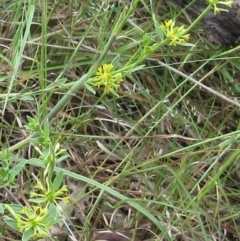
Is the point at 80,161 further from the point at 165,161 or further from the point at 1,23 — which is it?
the point at 1,23

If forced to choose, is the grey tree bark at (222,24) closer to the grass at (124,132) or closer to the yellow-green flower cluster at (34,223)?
the grass at (124,132)

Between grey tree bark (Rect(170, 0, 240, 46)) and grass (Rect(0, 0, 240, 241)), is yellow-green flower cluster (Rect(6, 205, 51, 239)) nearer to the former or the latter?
grass (Rect(0, 0, 240, 241))

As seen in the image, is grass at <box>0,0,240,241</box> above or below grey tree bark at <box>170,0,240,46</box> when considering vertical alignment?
below

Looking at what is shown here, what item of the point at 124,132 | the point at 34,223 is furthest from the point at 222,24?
the point at 34,223

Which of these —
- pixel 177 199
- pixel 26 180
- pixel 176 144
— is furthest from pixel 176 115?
pixel 26 180

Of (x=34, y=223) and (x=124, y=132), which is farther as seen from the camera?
(x=124, y=132)

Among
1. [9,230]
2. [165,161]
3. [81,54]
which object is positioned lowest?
[9,230]

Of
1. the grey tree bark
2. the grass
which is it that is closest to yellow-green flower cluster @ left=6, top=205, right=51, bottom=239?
the grass

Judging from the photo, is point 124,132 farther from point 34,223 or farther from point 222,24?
point 34,223
